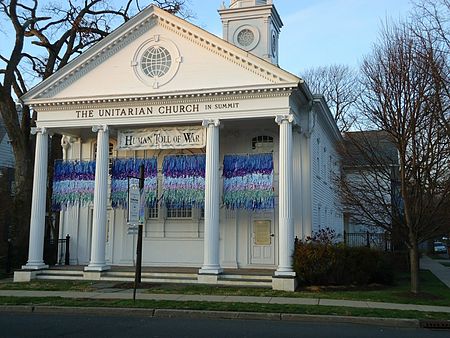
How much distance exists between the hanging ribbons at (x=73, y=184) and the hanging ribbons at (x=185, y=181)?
3.40 m

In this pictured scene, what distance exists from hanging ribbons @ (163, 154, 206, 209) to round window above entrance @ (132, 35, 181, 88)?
3139 mm

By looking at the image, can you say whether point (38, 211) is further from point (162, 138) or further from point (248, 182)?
point (248, 182)

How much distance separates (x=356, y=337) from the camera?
10047 mm

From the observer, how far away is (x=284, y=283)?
17.1 meters

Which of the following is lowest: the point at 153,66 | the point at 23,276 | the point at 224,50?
the point at 23,276

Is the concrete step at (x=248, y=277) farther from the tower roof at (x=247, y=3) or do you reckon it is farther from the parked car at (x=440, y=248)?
the parked car at (x=440, y=248)

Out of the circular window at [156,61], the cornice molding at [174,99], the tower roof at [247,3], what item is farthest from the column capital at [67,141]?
the tower roof at [247,3]

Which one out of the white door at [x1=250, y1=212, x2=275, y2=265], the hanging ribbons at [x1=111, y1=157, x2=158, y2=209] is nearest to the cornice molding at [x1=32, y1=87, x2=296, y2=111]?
the hanging ribbons at [x1=111, y1=157, x2=158, y2=209]

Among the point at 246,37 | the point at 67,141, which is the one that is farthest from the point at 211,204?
the point at 246,37

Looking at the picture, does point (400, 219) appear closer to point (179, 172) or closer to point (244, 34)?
point (179, 172)

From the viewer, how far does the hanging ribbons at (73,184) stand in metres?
21.5

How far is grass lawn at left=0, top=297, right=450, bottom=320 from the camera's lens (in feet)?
40.4

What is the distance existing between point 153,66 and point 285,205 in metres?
7.60

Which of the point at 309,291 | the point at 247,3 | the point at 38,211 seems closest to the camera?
the point at 309,291
